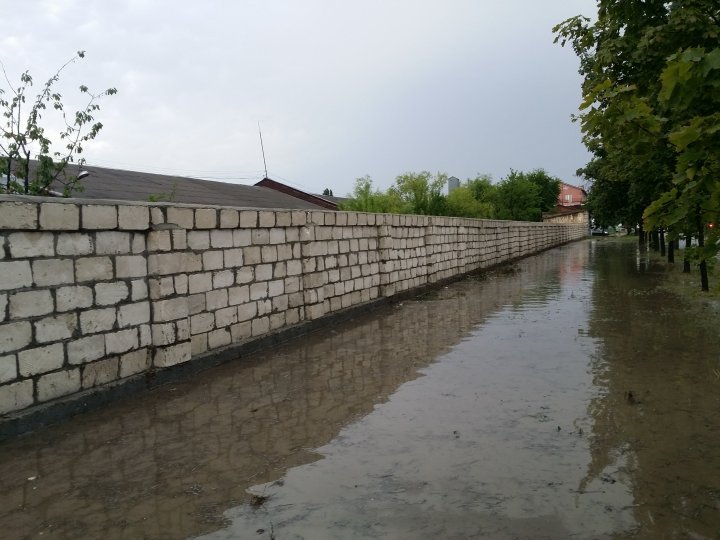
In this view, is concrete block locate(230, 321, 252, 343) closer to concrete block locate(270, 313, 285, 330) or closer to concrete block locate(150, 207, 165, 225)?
concrete block locate(270, 313, 285, 330)

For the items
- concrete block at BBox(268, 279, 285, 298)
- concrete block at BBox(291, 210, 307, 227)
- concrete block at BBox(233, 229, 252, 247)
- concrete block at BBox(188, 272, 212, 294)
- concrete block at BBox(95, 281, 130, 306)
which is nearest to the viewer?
concrete block at BBox(95, 281, 130, 306)

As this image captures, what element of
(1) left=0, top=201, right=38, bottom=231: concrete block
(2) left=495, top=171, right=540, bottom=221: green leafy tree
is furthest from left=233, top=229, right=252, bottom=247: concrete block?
(2) left=495, top=171, right=540, bottom=221: green leafy tree

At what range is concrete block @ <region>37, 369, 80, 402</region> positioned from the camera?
14.9ft

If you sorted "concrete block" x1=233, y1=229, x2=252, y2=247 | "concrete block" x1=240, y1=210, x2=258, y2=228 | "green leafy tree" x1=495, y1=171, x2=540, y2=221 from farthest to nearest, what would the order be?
1. "green leafy tree" x1=495, y1=171, x2=540, y2=221
2. "concrete block" x1=240, y1=210, x2=258, y2=228
3. "concrete block" x1=233, y1=229, x2=252, y2=247

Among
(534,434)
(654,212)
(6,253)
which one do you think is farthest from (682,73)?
(6,253)

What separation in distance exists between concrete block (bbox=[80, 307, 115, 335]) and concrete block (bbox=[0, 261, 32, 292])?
59cm

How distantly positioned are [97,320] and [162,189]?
1505 centimetres

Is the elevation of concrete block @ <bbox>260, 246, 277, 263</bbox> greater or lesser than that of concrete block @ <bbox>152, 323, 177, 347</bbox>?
greater

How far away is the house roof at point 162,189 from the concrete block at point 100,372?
7.14 metres

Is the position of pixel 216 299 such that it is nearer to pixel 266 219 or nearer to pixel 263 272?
pixel 263 272

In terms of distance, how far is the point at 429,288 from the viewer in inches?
542

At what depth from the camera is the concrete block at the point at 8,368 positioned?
420 cm

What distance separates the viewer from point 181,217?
5.99 metres

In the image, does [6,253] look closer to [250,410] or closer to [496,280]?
[250,410]
